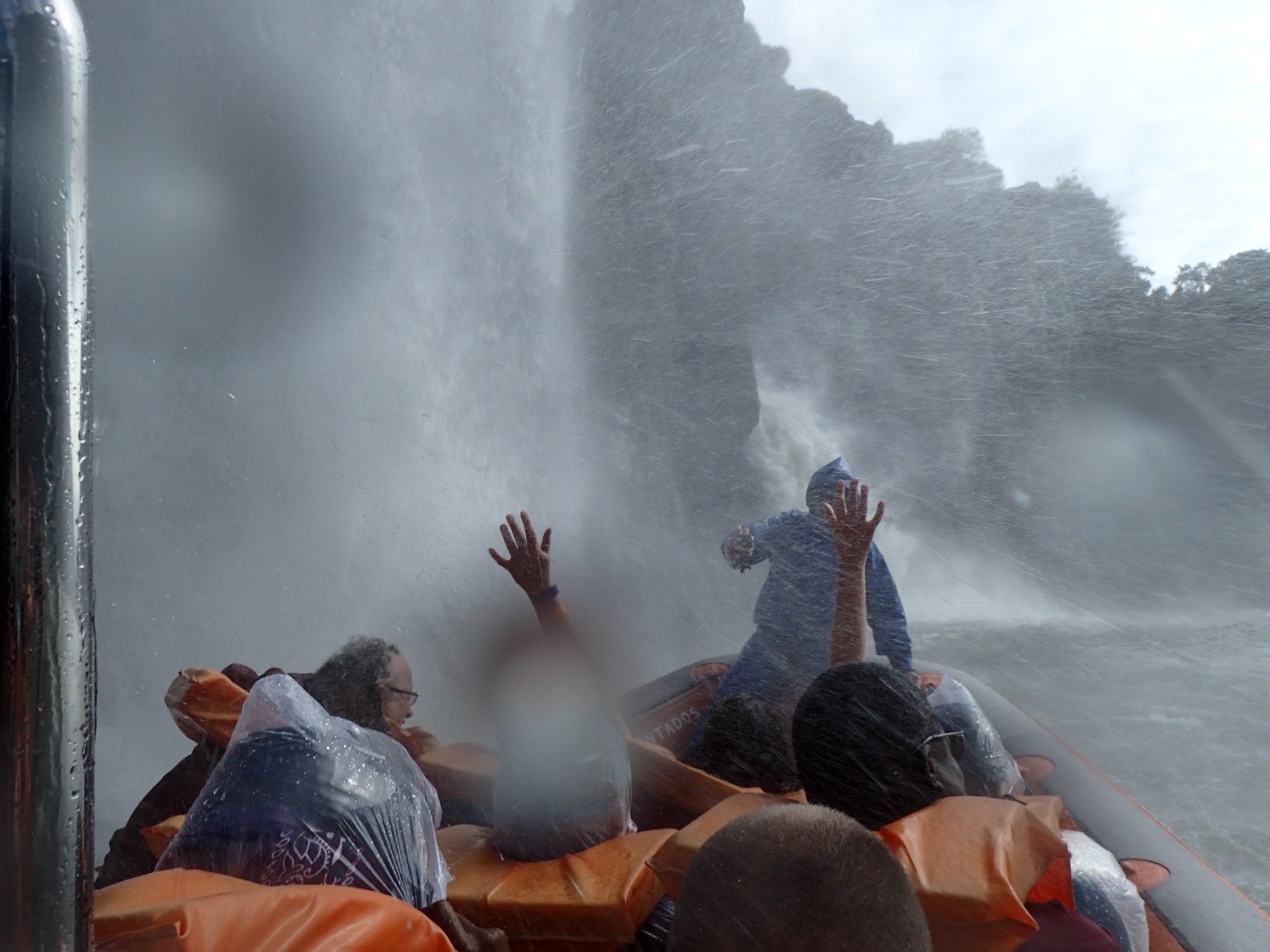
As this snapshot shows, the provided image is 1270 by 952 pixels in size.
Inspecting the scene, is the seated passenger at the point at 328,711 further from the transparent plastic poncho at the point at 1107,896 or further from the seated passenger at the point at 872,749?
the transparent plastic poncho at the point at 1107,896

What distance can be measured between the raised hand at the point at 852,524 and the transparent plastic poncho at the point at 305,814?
101 cm

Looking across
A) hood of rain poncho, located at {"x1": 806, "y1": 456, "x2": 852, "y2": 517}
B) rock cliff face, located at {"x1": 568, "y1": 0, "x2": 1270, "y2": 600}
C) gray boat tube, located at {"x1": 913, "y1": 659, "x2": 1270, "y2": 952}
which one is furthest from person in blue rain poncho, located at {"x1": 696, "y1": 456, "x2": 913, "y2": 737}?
rock cliff face, located at {"x1": 568, "y1": 0, "x2": 1270, "y2": 600}

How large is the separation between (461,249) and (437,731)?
3906 mm

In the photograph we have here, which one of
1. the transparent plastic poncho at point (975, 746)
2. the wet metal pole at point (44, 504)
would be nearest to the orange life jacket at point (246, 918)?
the wet metal pole at point (44, 504)

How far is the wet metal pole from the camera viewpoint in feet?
1.29

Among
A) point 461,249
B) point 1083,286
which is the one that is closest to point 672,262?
point 461,249

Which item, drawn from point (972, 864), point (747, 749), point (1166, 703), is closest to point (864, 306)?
point (1166, 703)

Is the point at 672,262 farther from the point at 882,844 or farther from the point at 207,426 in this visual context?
the point at 882,844

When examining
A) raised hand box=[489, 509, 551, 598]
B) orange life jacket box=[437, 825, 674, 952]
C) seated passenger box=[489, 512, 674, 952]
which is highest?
raised hand box=[489, 509, 551, 598]

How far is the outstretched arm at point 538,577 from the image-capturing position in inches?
62.2

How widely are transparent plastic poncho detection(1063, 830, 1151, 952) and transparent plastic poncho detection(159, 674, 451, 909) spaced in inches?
42.6

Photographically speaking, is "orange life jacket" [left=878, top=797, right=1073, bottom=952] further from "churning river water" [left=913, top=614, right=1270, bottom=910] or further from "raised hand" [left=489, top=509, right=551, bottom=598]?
"churning river water" [left=913, top=614, right=1270, bottom=910]

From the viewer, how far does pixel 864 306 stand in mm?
10008

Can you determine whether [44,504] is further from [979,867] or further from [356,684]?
[356,684]
